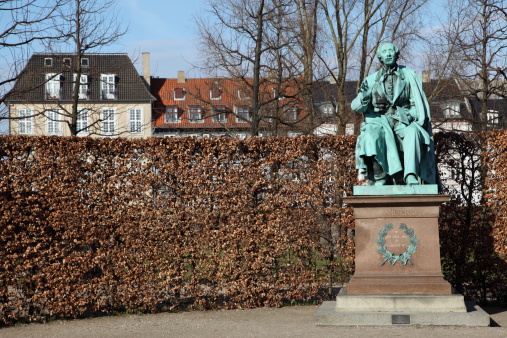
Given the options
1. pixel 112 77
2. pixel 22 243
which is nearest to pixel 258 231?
pixel 22 243

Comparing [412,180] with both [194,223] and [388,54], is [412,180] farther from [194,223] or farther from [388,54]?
[194,223]

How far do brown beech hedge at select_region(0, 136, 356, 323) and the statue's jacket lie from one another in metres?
1.62

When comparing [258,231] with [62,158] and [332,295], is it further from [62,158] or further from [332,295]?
[62,158]

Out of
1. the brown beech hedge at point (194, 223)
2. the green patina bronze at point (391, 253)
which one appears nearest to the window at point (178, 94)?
the brown beech hedge at point (194, 223)

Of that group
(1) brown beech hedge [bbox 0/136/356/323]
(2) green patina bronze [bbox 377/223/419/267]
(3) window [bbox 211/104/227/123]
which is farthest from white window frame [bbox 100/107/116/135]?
(2) green patina bronze [bbox 377/223/419/267]

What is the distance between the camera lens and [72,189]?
1113cm

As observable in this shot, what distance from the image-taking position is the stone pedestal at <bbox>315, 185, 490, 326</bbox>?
9.09 m

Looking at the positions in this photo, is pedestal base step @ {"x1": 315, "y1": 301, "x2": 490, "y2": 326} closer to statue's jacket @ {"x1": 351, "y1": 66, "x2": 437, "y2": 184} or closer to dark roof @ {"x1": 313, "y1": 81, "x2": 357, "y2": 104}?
statue's jacket @ {"x1": 351, "y1": 66, "x2": 437, "y2": 184}

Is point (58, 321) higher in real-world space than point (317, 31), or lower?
lower

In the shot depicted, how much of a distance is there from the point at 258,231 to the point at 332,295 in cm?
174

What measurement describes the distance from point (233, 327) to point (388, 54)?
4401 mm

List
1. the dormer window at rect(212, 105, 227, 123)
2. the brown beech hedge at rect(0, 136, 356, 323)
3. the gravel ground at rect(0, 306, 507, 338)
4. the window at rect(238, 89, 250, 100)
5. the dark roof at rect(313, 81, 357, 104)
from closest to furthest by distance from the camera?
the gravel ground at rect(0, 306, 507, 338)
the brown beech hedge at rect(0, 136, 356, 323)
the dormer window at rect(212, 105, 227, 123)
the dark roof at rect(313, 81, 357, 104)
the window at rect(238, 89, 250, 100)

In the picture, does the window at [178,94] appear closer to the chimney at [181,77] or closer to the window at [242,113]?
the chimney at [181,77]

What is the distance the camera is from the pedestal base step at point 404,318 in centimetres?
889
